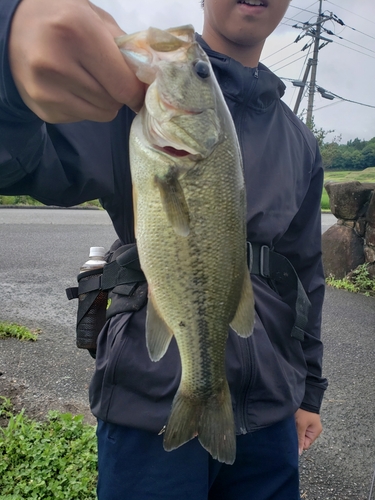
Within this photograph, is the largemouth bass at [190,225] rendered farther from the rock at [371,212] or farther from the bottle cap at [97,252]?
the rock at [371,212]

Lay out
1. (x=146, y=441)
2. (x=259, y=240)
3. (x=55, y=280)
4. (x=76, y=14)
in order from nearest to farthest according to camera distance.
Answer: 1. (x=76, y=14)
2. (x=146, y=441)
3. (x=259, y=240)
4. (x=55, y=280)

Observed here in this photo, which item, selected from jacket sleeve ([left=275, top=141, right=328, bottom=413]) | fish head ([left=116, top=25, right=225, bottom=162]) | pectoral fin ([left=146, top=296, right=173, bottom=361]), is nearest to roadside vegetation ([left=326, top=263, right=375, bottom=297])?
jacket sleeve ([left=275, top=141, right=328, bottom=413])

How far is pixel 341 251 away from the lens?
24.0 ft

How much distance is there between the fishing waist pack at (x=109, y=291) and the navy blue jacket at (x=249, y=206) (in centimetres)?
6

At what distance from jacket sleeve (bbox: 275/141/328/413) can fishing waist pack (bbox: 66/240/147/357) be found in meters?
0.85

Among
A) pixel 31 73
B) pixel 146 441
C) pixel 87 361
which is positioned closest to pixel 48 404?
pixel 87 361

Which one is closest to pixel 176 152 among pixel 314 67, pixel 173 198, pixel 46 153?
pixel 173 198

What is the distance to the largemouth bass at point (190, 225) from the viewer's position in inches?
50.0

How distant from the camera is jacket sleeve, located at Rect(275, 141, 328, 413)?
2196 millimetres

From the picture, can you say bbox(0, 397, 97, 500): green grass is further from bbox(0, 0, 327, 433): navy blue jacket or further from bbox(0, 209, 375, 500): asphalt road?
bbox(0, 0, 327, 433): navy blue jacket

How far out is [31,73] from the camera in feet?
3.07

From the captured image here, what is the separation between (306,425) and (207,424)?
3.11ft

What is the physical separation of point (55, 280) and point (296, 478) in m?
5.54

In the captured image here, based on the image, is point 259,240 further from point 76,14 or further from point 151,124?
point 76,14
